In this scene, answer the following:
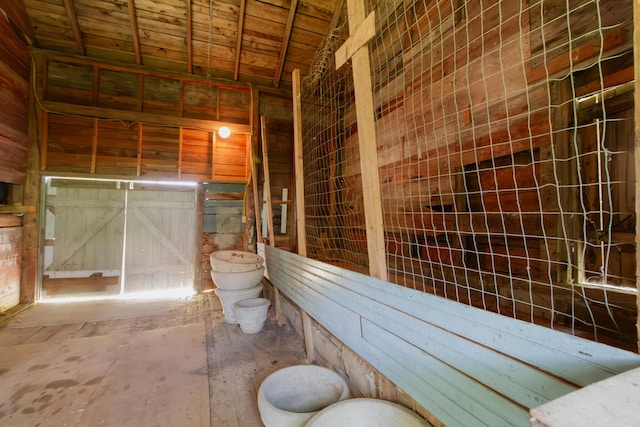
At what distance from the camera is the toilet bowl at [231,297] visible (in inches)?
115

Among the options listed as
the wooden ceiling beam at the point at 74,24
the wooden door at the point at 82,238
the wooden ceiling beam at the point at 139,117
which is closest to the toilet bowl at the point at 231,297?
the wooden door at the point at 82,238

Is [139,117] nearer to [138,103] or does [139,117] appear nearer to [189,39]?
[138,103]

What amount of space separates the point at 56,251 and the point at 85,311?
42.1 inches

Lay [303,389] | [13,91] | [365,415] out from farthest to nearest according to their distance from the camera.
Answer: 1. [13,91]
2. [303,389]
3. [365,415]

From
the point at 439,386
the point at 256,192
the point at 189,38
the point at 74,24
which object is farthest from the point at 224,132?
the point at 439,386

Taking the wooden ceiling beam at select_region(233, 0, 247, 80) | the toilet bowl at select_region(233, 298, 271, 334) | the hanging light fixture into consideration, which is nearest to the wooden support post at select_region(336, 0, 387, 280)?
the toilet bowl at select_region(233, 298, 271, 334)

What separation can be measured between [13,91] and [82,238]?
193cm

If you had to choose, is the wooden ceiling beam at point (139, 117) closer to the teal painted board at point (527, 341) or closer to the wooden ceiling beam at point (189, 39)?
the wooden ceiling beam at point (189, 39)

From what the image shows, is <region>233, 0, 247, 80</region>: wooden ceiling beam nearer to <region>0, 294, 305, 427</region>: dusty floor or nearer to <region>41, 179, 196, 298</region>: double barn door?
<region>41, 179, 196, 298</region>: double barn door

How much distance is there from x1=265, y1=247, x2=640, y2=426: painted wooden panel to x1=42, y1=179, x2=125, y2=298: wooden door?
399 centimetres

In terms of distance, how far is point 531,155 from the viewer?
1.27m

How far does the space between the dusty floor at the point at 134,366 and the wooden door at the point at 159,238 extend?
2.58 ft

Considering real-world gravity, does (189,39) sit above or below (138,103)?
above

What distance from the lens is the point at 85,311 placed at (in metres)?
3.35
